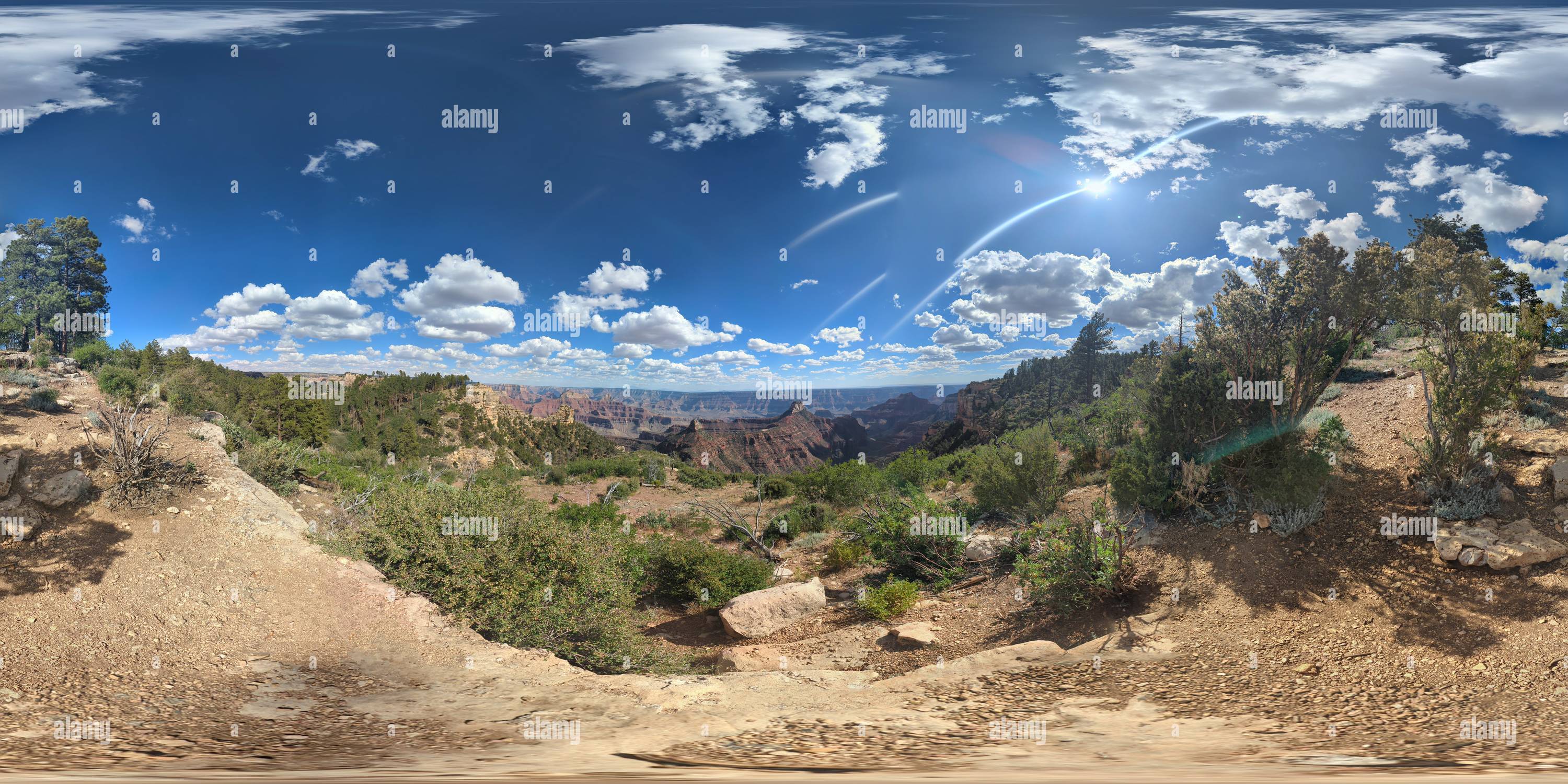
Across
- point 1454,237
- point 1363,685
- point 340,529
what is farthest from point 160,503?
point 1454,237

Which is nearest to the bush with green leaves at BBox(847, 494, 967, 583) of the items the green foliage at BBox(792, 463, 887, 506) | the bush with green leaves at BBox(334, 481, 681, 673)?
the green foliage at BBox(792, 463, 887, 506)

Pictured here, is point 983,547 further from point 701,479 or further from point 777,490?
point 701,479

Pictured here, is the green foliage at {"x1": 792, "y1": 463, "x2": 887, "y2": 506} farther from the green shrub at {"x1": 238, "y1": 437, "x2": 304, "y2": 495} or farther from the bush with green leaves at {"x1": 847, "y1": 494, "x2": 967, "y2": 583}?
the green shrub at {"x1": 238, "y1": 437, "x2": 304, "y2": 495}

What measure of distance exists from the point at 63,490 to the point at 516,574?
27.9 feet

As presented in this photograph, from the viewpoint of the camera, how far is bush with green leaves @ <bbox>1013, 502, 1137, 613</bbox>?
9.72 metres

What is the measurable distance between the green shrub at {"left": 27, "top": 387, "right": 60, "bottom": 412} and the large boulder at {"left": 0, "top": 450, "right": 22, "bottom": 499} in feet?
16.3

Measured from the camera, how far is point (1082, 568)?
32.1 ft

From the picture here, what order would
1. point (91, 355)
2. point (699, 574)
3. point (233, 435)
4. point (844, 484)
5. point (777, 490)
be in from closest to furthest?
1. point (699, 574)
2. point (233, 435)
3. point (844, 484)
4. point (91, 355)
5. point (777, 490)

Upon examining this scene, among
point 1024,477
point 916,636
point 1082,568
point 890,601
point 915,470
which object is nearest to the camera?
point 1082,568

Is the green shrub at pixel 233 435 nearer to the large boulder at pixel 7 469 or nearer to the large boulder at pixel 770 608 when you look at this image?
the large boulder at pixel 7 469

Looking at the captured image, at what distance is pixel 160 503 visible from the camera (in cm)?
1118

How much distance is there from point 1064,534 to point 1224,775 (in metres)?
6.71

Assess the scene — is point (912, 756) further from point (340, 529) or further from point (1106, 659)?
point (340, 529)

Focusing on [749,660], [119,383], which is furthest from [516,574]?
[119,383]
